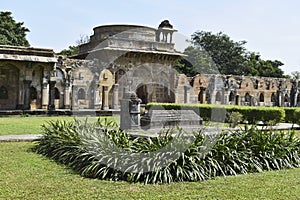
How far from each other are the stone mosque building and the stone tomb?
1158 centimetres

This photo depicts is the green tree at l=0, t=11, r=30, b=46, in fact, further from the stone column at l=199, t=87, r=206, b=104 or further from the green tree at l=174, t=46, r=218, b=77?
the stone column at l=199, t=87, r=206, b=104

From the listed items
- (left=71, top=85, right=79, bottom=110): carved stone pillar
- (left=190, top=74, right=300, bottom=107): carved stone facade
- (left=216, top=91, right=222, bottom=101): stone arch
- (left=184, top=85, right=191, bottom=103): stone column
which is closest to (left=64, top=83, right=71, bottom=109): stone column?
(left=71, top=85, right=79, bottom=110): carved stone pillar

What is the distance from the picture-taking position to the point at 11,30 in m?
41.1

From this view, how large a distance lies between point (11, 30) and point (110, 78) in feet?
67.6

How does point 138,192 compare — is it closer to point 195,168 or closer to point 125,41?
point 195,168

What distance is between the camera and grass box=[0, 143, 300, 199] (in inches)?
210

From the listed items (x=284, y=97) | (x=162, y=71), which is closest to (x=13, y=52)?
(x=162, y=71)

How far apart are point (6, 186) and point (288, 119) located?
55.5 feet

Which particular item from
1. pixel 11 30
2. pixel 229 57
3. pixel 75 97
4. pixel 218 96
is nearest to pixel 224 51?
pixel 229 57

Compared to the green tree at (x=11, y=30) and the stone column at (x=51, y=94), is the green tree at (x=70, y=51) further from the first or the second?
the stone column at (x=51, y=94)

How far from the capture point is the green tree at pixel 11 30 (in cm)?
3969

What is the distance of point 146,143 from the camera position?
7.16m

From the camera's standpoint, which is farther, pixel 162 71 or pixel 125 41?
pixel 162 71

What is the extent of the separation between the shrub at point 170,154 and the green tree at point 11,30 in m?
33.8
